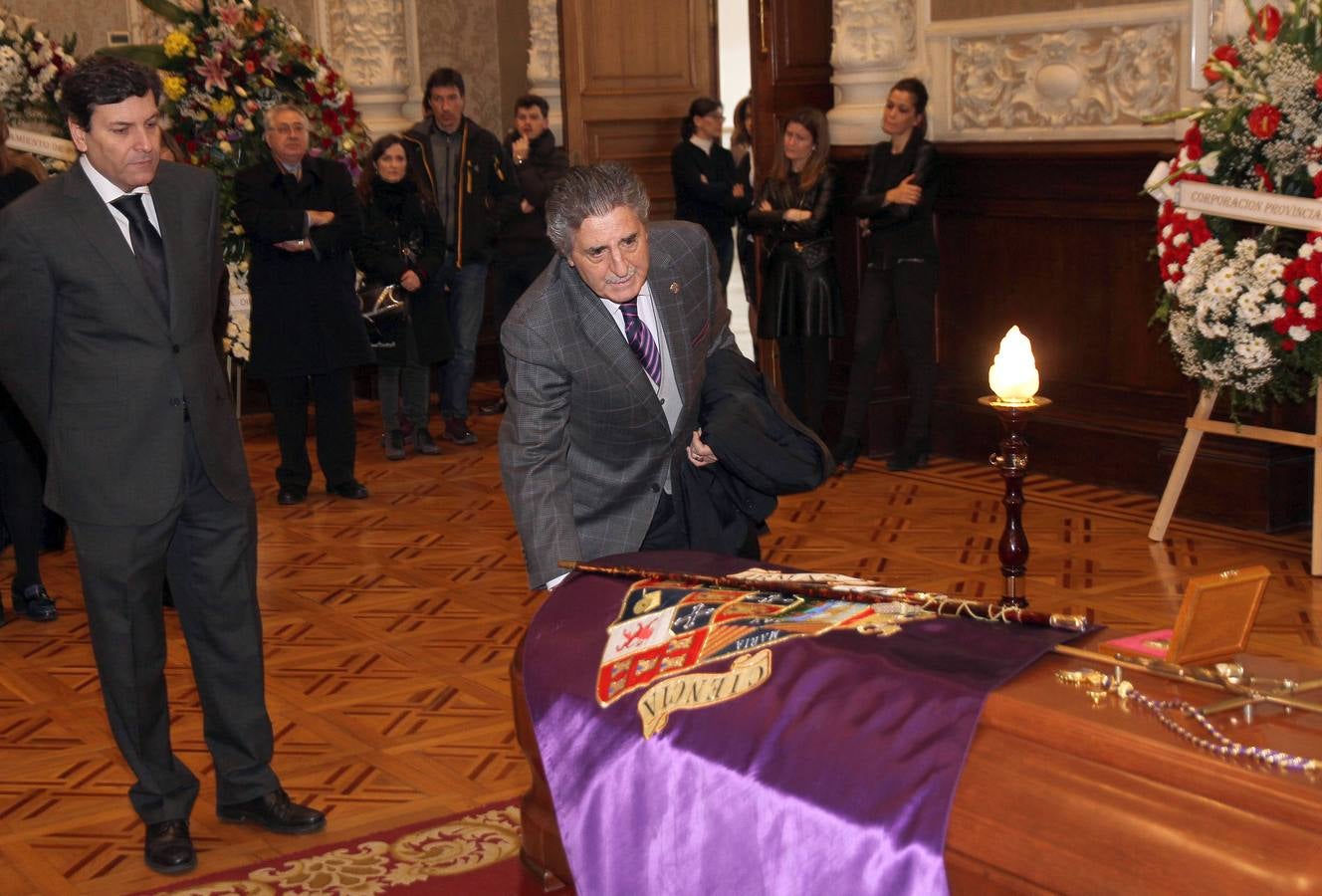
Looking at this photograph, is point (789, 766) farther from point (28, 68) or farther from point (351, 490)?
point (28, 68)

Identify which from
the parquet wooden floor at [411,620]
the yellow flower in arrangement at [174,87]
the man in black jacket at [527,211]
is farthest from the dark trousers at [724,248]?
the yellow flower in arrangement at [174,87]

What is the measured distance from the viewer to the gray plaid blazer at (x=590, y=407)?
3.18 m

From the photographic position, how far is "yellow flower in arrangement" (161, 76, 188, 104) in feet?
25.5

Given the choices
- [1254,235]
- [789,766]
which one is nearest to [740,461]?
[789,766]

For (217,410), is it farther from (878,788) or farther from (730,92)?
(730,92)

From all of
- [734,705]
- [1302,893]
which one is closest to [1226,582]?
[1302,893]

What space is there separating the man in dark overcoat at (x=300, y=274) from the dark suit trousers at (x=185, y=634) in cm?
340

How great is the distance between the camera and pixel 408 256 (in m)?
7.86

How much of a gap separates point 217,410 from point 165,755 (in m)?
0.78

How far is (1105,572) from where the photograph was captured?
5.60 m

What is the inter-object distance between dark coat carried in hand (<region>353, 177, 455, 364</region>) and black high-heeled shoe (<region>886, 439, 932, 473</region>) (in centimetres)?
227

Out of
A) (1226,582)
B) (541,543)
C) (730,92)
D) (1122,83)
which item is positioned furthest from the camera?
(730,92)

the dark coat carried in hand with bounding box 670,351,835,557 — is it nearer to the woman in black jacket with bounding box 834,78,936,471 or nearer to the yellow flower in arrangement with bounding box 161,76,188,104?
the woman in black jacket with bounding box 834,78,936,471

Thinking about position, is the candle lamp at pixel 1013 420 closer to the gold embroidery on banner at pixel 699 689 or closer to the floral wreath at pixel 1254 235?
the gold embroidery on banner at pixel 699 689
